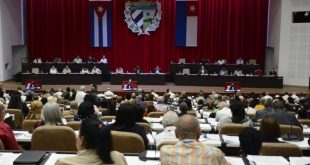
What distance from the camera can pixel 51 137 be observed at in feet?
16.3

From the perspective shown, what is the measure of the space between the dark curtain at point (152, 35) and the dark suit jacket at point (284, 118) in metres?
14.8

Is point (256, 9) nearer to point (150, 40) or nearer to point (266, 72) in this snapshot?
point (266, 72)

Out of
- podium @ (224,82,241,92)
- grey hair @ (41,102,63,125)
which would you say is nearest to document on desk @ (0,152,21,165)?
grey hair @ (41,102,63,125)

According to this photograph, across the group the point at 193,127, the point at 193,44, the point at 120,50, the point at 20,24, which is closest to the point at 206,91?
the point at 193,44

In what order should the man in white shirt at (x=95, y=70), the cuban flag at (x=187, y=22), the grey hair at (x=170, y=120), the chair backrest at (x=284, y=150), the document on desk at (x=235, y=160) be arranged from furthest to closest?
the cuban flag at (x=187, y=22) < the man in white shirt at (x=95, y=70) < the grey hair at (x=170, y=120) < the chair backrest at (x=284, y=150) < the document on desk at (x=235, y=160)

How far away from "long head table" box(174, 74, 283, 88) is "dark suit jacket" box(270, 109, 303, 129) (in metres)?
11.4

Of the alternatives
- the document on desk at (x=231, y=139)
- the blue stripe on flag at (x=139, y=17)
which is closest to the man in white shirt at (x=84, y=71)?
the blue stripe on flag at (x=139, y=17)

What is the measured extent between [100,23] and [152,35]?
117 inches

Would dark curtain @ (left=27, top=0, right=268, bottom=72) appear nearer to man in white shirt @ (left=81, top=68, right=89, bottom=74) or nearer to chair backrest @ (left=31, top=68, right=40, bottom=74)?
man in white shirt @ (left=81, top=68, right=89, bottom=74)

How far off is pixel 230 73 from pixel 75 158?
17478 millimetres

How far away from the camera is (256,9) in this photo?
858 inches

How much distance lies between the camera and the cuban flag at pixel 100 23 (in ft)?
72.2

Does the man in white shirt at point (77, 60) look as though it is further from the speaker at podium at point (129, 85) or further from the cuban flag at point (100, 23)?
the speaker at podium at point (129, 85)

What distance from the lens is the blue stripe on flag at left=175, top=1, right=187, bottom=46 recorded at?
71.5 feet
